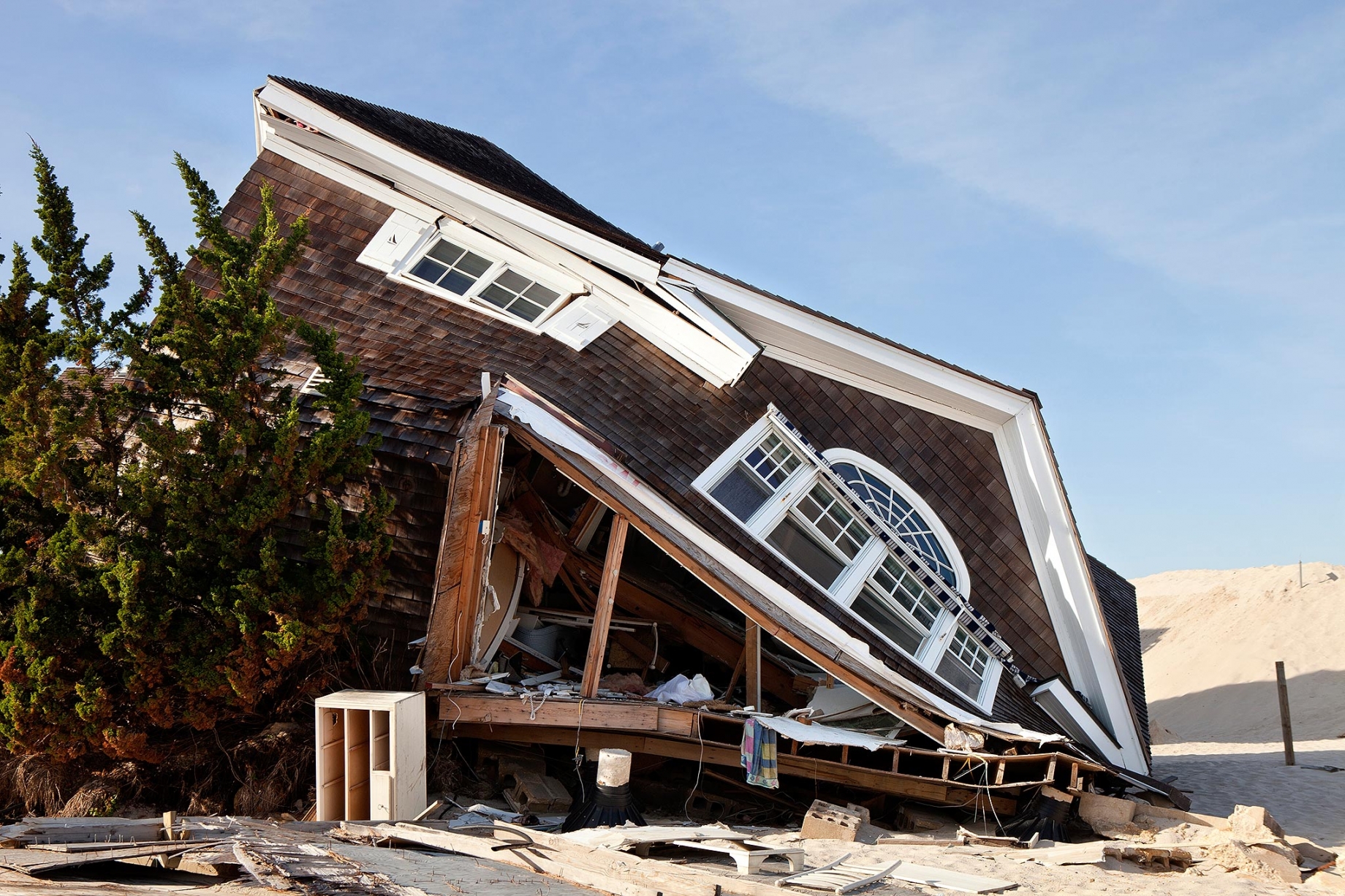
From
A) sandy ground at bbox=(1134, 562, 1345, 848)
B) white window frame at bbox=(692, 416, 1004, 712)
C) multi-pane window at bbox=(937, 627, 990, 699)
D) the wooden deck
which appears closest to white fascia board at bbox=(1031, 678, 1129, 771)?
white window frame at bbox=(692, 416, 1004, 712)

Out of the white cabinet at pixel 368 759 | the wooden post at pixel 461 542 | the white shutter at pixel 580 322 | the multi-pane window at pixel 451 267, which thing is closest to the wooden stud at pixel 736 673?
the wooden post at pixel 461 542

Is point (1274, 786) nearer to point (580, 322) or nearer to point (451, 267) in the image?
point (580, 322)

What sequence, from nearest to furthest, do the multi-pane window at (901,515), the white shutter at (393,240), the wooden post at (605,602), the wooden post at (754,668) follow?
the wooden post at (605,602) < the wooden post at (754,668) < the multi-pane window at (901,515) < the white shutter at (393,240)

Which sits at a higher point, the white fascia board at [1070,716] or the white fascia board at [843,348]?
the white fascia board at [843,348]

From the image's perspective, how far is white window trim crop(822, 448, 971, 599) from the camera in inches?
490

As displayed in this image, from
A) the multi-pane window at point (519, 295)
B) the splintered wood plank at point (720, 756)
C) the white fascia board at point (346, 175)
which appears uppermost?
the white fascia board at point (346, 175)

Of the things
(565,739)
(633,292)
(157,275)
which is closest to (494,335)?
(633,292)

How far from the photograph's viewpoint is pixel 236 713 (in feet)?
30.2

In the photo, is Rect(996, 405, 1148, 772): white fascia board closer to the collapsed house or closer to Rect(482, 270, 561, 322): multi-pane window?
the collapsed house

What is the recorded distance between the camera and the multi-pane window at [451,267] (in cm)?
1312

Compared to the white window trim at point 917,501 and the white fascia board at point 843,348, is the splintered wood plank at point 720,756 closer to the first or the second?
the white window trim at point 917,501

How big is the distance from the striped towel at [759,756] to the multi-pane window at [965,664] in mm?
2617

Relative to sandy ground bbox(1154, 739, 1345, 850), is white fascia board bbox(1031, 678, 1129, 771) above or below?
above

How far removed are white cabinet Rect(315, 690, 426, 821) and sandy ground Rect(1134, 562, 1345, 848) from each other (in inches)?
337
